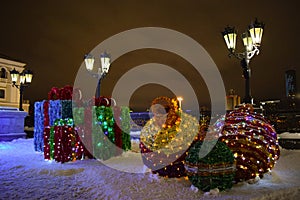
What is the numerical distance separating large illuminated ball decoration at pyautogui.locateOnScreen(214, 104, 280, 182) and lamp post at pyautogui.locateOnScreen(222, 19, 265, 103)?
4.03 meters

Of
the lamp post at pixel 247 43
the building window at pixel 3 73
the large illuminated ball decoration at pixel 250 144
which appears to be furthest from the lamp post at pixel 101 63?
the building window at pixel 3 73

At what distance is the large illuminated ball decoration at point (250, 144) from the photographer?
498cm

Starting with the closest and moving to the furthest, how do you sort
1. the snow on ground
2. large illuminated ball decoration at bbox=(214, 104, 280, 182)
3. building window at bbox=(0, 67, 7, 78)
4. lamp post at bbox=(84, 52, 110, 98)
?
1. the snow on ground
2. large illuminated ball decoration at bbox=(214, 104, 280, 182)
3. lamp post at bbox=(84, 52, 110, 98)
4. building window at bbox=(0, 67, 7, 78)

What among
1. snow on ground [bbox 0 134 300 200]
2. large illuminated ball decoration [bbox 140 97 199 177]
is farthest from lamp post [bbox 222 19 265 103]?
large illuminated ball decoration [bbox 140 97 199 177]

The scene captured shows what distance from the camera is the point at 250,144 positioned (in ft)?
16.7

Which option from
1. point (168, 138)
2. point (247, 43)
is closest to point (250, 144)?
point (168, 138)

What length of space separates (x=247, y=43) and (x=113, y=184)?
23.9 ft

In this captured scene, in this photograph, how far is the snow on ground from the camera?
4.34 metres

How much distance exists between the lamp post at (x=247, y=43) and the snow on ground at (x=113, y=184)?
3.67 meters

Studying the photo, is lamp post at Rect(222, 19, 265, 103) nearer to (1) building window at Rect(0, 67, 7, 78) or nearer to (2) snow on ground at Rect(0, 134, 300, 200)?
(2) snow on ground at Rect(0, 134, 300, 200)

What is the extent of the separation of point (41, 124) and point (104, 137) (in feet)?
9.08

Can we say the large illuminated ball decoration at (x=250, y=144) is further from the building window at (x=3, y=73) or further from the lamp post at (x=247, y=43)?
the building window at (x=3, y=73)

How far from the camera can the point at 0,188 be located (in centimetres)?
478

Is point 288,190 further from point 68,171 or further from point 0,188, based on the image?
point 0,188
